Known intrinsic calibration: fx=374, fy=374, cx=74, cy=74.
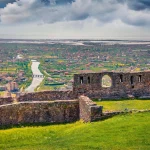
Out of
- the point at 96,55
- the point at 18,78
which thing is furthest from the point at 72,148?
the point at 96,55

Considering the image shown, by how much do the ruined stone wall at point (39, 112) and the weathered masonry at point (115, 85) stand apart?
4587 millimetres

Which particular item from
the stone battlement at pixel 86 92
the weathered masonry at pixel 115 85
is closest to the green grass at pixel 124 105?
the weathered masonry at pixel 115 85

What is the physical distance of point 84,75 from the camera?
93.3 feet

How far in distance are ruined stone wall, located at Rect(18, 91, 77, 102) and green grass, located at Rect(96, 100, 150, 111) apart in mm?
2568

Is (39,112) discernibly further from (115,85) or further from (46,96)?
(115,85)

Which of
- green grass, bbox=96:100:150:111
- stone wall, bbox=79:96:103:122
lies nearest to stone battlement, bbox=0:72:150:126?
stone wall, bbox=79:96:103:122

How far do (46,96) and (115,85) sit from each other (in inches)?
212

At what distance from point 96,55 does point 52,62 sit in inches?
1043

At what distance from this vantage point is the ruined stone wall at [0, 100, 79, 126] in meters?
22.4

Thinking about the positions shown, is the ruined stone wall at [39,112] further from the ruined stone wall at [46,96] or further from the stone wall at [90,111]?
the ruined stone wall at [46,96]

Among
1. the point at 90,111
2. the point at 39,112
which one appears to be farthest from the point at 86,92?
the point at 90,111

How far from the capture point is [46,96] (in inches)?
1104

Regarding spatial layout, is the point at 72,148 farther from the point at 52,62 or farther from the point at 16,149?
the point at 52,62

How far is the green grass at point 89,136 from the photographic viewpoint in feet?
55.1
